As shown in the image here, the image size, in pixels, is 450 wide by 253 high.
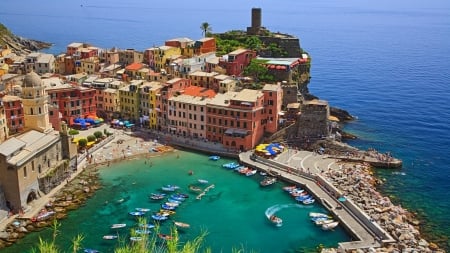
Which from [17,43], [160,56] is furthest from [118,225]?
[17,43]

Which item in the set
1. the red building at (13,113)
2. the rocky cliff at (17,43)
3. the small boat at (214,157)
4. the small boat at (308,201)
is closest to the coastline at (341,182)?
the small boat at (214,157)

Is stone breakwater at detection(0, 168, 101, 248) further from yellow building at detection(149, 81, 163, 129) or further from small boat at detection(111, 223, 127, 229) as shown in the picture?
yellow building at detection(149, 81, 163, 129)

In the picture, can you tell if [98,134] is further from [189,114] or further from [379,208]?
[379,208]

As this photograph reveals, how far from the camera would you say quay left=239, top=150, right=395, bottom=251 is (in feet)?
143

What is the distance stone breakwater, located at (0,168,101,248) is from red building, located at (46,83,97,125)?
1639 cm

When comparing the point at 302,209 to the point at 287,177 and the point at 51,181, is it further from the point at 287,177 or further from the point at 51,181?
the point at 51,181

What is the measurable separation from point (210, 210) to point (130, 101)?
31322 mm

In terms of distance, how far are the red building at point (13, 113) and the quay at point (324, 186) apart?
2908cm

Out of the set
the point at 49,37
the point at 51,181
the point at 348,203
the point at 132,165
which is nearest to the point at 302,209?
the point at 348,203

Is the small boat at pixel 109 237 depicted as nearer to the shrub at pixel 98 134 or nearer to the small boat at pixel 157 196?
the small boat at pixel 157 196

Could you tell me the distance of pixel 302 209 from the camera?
166 feet

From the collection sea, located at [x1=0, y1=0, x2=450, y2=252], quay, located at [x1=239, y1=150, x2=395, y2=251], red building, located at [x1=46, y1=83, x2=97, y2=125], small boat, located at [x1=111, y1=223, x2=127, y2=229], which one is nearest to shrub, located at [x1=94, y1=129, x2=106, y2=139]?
red building, located at [x1=46, y1=83, x2=97, y2=125]

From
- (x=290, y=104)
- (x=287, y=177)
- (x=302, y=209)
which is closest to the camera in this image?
(x=302, y=209)

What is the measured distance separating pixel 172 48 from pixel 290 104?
2819 centimetres
